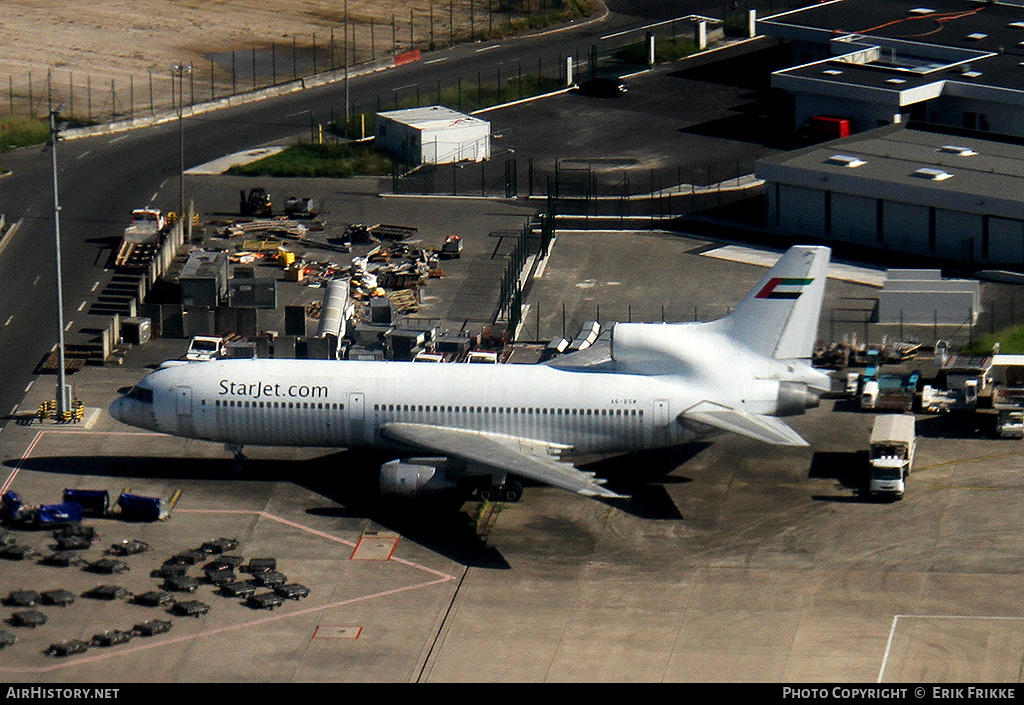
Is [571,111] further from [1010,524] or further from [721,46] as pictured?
[1010,524]

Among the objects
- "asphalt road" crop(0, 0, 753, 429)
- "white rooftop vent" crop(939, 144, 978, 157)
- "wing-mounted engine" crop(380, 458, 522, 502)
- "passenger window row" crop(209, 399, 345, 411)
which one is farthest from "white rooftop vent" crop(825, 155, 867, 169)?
"passenger window row" crop(209, 399, 345, 411)

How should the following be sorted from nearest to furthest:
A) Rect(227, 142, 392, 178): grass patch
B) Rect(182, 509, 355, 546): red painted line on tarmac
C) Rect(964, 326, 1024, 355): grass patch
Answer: Rect(182, 509, 355, 546): red painted line on tarmac, Rect(964, 326, 1024, 355): grass patch, Rect(227, 142, 392, 178): grass patch

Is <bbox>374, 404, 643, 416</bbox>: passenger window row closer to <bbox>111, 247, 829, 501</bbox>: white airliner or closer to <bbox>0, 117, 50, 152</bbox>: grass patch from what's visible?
<bbox>111, 247, 829, 501</bbox>: white airliner

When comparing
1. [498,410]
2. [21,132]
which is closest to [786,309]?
[498,410]

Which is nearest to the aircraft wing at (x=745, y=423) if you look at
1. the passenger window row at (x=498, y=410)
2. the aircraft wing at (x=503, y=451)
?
the passenger window row at (x=498, y=410)

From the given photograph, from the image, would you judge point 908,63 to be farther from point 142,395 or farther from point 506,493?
point 142,395
